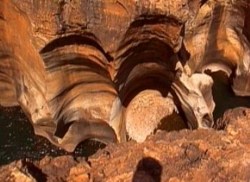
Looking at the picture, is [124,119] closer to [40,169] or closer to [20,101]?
[20,101]

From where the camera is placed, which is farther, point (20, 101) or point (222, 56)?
point (222, 56)

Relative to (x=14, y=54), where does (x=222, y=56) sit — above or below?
below

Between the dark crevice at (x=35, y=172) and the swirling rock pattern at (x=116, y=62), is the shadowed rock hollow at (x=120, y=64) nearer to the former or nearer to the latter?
the swirling rock pattern at (x=116, y=62)

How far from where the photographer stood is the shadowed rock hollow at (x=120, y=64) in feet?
25.4

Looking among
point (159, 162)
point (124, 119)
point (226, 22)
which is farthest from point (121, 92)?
point (159, 162)

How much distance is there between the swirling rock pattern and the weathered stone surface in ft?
11.3

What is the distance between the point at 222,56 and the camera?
10.6 m

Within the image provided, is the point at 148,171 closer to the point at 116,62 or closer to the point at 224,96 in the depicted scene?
the point at 116,62

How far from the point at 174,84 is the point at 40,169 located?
5153 millimetres

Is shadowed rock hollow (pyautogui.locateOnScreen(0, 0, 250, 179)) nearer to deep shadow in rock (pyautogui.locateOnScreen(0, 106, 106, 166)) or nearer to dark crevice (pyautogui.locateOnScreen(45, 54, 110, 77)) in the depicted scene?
dark crevice (pyautogui.locateOnScreen(45, 54, 110, 77))

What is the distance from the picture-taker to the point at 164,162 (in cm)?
439

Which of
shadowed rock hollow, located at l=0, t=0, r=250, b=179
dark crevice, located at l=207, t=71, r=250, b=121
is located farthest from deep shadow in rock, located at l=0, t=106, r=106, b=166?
dark crevice, located at l=207, t=71, r=250, b=121

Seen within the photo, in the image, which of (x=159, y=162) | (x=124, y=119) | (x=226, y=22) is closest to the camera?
(x=159, y=162)

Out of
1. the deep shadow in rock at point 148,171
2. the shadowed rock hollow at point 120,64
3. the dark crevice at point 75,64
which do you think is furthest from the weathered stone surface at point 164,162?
the dark crevice at point 75,64
